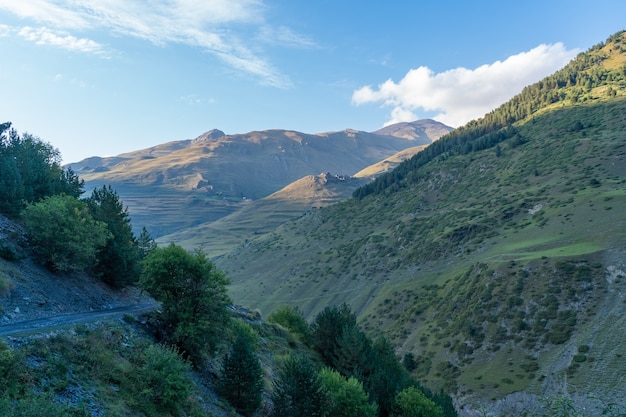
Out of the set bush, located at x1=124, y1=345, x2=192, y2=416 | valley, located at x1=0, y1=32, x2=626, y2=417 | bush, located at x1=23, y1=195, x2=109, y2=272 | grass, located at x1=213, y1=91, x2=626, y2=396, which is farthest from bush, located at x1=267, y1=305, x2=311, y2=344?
bush, located at x1=124, y1=345, x2=192, y2=416

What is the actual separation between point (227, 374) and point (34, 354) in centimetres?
1109

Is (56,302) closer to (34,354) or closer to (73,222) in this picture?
(73,222)

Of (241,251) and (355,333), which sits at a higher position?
(355,333)

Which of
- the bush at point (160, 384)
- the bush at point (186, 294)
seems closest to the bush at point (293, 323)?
the bush at point (186, 294)

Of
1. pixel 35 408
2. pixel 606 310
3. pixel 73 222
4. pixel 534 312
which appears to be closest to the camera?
pixel 35 408

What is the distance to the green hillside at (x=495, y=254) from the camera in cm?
5247

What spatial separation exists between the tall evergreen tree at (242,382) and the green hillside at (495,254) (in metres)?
33.9

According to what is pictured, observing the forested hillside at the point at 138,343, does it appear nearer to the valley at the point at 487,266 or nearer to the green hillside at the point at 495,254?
the valley at the point at 487,266

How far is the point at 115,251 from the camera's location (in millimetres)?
39344

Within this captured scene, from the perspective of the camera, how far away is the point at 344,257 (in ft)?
406

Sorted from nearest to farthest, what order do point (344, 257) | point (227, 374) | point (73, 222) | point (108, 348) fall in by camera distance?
point (108, 348) < point (227, 374) < point (73, 222) < point (344, 257)

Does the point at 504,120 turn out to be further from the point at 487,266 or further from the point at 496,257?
the point at 487,266

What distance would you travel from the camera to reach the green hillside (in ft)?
172

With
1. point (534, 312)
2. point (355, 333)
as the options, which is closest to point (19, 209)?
point (355, 333)
